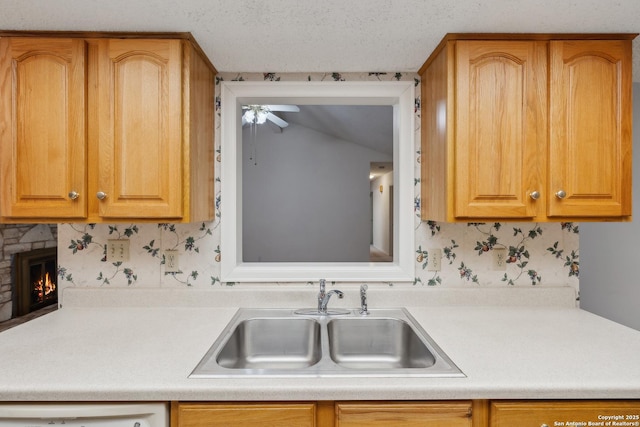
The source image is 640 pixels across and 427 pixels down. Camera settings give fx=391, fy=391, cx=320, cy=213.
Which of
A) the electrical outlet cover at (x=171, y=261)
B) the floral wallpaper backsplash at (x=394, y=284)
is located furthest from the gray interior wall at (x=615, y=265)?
the electrical outlet cover at (x=171, y=261)

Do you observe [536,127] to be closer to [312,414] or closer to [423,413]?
[423,413]

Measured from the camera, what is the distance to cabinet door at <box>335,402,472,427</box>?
1.10 m

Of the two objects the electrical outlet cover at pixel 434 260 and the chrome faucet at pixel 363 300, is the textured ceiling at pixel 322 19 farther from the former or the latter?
the chrome faucet at pixel 363 300

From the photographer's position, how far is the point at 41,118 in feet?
5.00

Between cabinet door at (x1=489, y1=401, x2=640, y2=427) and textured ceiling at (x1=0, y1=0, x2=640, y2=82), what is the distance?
1.28 m

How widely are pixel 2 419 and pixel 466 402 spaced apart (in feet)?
4.25

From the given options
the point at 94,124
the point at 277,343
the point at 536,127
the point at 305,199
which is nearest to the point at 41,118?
the point at 94,124

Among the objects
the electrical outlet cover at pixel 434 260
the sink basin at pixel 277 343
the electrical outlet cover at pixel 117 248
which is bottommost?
the sink basin at pixel 277 343

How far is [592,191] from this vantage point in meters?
1.55

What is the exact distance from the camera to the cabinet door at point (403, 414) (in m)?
1.10

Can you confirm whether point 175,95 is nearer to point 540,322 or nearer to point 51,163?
point 51,163

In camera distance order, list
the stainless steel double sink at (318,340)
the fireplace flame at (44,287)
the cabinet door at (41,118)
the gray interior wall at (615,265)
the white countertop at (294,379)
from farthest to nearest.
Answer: the fireplace flame at (44,287), the gray interior wall at (615,265), the stainless steel double sink at (318,340), the cabinet door at (41,118), the white countertop at (294,379)

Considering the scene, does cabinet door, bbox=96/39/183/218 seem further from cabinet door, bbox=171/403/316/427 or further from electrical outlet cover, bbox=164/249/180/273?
cabinet door, bbox=171/403/316/427

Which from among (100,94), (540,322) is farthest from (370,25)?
(540,322)
